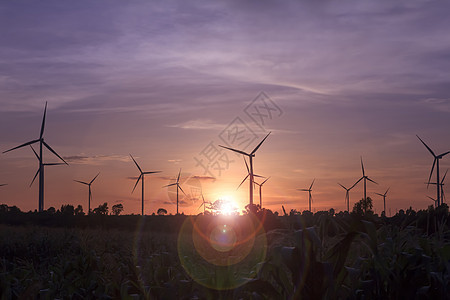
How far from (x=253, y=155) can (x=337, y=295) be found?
77.7 metres

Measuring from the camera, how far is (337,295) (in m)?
7.52

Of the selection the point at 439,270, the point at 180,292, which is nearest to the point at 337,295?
the point at 439,270

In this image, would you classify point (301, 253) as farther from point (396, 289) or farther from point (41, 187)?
point (41, 187)

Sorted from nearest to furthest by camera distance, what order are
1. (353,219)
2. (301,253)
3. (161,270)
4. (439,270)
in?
(301,253)
(353,219)
(439,270)
(161,270)

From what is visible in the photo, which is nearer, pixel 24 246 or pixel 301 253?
pixel 301 253

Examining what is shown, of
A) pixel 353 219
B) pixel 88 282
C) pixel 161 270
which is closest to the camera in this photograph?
pixel 353 219

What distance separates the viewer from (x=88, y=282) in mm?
13297

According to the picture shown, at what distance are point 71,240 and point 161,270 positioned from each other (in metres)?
35.4

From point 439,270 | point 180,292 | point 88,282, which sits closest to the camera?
point 439,270

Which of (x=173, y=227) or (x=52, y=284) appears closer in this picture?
(x=52, y=284)

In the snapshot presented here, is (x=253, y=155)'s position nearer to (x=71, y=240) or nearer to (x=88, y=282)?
(x=71, y=240)

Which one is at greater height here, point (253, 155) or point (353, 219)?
point (253, 155)

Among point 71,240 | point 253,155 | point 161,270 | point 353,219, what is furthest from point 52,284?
point 253,155

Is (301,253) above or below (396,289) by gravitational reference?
above
